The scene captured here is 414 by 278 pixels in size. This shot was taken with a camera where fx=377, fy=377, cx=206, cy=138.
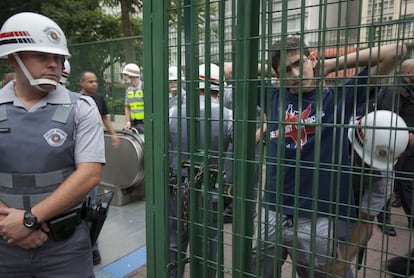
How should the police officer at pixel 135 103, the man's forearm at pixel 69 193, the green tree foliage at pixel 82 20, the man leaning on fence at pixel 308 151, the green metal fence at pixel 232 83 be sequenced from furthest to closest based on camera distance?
the green tree foliage at pixel 82 20 → the police officer at pixel 135 103 → the man's forearm at pixel 69 193 → the man leaning on fence at pixel 308 151 → the green metal fence at pixel 232 83

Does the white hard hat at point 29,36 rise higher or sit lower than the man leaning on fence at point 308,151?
higher

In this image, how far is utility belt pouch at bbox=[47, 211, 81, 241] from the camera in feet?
6.03

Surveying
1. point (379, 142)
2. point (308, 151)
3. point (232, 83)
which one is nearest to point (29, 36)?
point (232, 83)

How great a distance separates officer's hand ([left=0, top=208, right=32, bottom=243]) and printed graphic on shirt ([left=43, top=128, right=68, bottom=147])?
1.20 feet

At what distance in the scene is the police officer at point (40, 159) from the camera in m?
1.82

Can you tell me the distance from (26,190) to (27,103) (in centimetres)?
44

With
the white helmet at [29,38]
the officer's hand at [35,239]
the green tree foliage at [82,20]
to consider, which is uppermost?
the green tree foliage at [82,20]

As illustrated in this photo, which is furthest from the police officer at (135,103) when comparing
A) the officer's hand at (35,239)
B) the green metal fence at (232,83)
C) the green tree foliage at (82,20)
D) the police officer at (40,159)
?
the green tree foliage at (82,20)

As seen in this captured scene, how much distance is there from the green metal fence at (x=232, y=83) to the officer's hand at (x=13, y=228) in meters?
0.58

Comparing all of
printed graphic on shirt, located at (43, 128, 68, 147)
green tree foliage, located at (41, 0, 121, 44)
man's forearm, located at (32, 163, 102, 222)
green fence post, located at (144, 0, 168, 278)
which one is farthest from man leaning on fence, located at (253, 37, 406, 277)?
green tree foliage, located at (41, 0, 121, 44)

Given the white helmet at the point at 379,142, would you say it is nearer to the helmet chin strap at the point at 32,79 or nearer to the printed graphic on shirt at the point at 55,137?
the printed graphic on shirt at the point at 55,137

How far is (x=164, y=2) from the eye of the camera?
1.67m

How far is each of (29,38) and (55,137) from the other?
1.62ft

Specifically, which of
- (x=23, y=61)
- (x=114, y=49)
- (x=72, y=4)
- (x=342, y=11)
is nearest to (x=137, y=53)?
(x=114, y=49)
